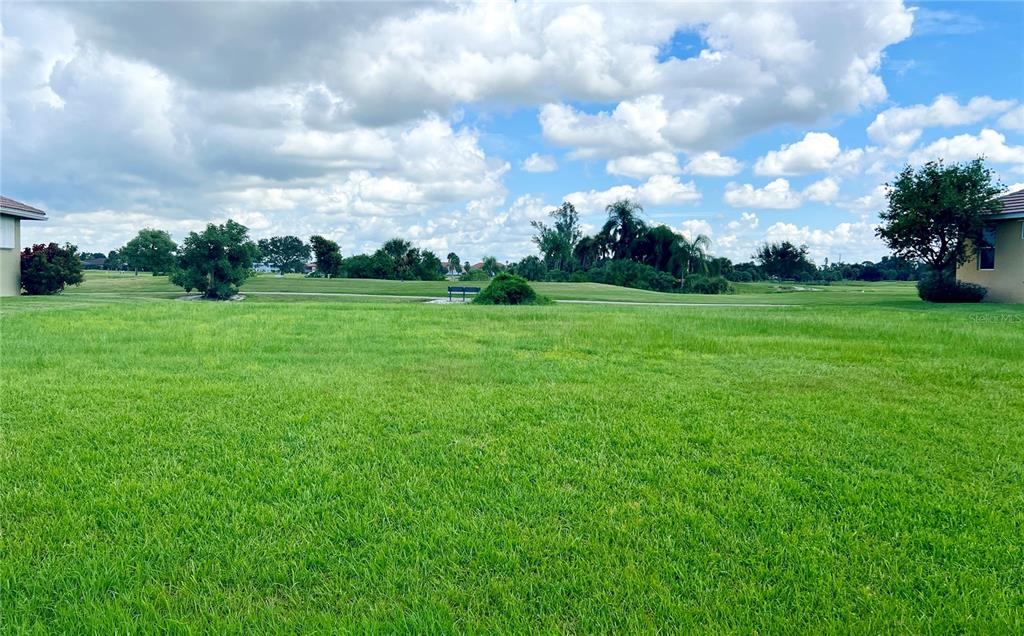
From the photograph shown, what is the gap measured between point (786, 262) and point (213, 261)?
52.2m

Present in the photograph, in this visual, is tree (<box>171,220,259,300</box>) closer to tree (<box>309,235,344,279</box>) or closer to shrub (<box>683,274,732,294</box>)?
tree (<box>309,235,344,279</box>)

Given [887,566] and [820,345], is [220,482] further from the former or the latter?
[820,345]

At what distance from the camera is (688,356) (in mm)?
7438

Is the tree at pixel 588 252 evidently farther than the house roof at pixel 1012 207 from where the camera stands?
Yes

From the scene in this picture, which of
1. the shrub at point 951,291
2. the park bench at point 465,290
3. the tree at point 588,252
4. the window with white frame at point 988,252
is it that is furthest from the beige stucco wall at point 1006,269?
the tree at point 588,252

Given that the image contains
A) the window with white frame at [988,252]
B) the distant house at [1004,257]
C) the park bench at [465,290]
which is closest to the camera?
the distant house at [1004,257]

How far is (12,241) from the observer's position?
22750mm

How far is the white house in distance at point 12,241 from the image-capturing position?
2214cm

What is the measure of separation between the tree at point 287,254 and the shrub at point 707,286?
51095mm

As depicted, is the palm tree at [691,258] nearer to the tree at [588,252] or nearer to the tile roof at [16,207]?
the tree at [588,252]

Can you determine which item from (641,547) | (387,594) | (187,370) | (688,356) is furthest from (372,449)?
(688,356)

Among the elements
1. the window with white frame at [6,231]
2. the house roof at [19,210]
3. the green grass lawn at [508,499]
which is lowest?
the green grass lawn at [508,499]

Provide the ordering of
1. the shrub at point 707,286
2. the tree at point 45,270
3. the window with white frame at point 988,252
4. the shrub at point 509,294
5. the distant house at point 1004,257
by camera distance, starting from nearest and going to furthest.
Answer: the shrub at point 509,294 < the distant house at point 1004,257 < the window with white frame at point 988,252 < the tree at point 45,270 < the shrub at point 707,286

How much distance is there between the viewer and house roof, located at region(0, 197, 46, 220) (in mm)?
21609
